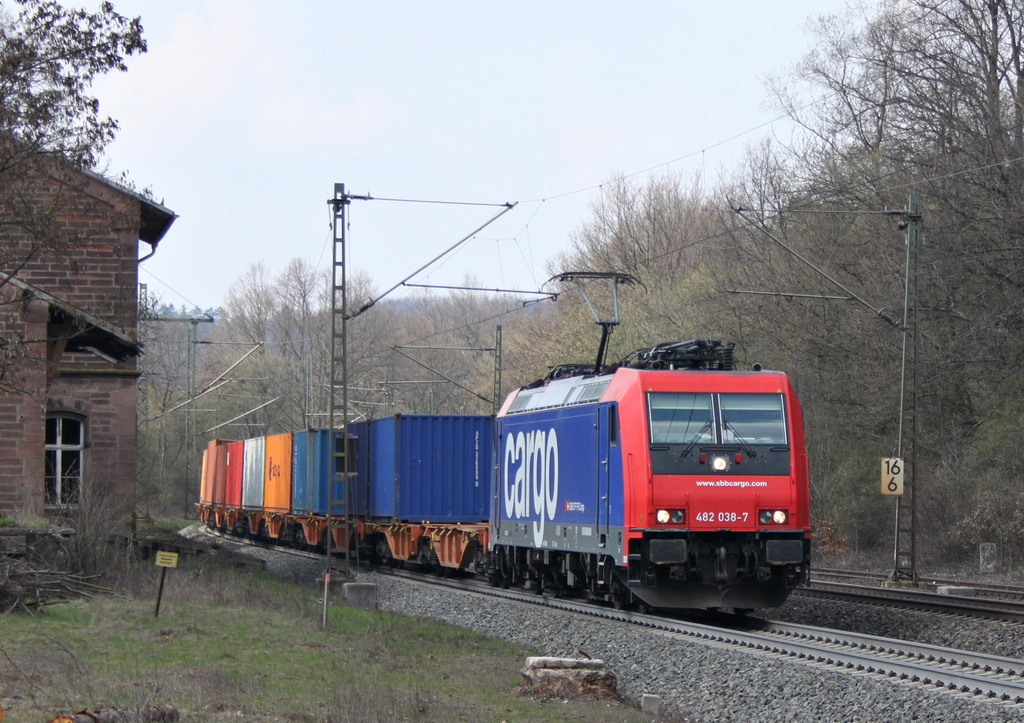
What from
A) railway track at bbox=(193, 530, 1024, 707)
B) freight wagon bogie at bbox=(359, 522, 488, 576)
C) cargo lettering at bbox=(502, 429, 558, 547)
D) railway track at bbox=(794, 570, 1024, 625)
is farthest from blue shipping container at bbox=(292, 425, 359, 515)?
railway track at bbox=(193, 530, 1024, 707)

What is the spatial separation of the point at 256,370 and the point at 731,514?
5290 centimetres

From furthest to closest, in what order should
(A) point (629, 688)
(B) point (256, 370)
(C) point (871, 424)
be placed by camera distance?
(B) point (256, 370)
(C) point (871, 424)
(A) point (629, 688)

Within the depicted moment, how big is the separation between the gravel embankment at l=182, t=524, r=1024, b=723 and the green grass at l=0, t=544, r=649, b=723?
2.08 ft

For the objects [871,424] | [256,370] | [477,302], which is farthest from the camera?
[477,302]

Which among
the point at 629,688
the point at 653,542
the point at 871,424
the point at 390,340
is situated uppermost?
the point at 390,340

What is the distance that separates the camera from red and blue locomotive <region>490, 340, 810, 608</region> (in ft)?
45.3

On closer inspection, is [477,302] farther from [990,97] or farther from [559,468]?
[559,468]

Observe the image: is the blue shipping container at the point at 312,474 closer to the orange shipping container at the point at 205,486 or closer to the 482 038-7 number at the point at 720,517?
the 482 038-7 number at the point at 720,517

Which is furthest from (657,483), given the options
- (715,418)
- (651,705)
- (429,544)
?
(429,544)

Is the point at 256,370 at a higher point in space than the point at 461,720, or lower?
higher

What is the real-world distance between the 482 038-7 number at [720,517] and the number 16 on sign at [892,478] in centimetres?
826

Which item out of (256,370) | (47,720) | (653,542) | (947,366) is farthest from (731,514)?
(256,370)

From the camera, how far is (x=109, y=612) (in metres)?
13.5

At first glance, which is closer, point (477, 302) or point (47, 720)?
point (47, 720)
